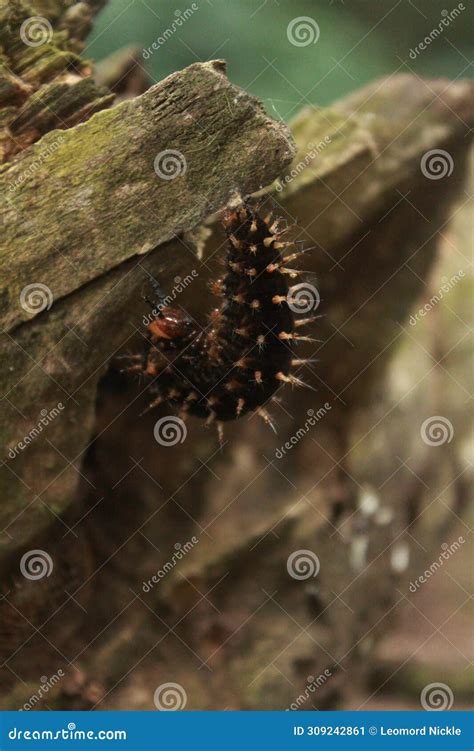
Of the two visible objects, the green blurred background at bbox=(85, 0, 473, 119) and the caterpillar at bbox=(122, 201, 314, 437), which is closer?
the caterpillar at bbox=(122, 201, 314, 437)

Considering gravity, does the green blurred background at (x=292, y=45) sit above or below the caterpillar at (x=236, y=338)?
above

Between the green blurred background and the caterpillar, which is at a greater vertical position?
the green blurred background

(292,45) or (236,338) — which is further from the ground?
(292,45)

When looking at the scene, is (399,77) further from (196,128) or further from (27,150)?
(27,150)

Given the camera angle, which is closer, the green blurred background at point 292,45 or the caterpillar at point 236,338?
the caterpillar at point 236,338

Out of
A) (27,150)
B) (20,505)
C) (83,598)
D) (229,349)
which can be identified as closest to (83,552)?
(83,598)

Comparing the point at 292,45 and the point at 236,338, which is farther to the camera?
the point at 292,45
